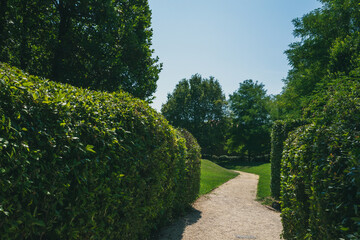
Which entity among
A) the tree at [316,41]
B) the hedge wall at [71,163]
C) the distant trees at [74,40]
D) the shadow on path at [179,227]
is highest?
the tree at [316,41]

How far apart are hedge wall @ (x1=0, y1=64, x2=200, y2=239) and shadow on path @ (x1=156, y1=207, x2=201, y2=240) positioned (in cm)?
77

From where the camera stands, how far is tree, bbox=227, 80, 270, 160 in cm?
4131

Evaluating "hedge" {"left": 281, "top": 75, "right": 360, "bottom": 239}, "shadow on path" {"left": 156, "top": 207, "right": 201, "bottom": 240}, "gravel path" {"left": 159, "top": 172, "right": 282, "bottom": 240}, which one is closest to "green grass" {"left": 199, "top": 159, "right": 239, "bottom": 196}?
"gravel path" {"left": 159, "top": 172, "right": 282, "bottom": 240}

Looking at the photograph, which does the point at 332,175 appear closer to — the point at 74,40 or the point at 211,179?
the point at 74,40

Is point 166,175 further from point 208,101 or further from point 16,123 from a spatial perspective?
point 208,101

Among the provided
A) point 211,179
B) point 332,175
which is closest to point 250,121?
point 211,179

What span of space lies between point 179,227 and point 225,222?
1.59m

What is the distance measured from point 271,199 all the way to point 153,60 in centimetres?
1000

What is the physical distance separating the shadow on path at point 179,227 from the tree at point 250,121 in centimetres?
3423

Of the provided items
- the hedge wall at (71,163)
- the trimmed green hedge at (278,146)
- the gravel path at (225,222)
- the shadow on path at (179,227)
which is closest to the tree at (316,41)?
the trimmed green hedge at (278,146)

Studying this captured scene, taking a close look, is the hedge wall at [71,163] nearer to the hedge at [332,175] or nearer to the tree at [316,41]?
the hedge at [332,175]

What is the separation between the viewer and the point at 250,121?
139 ft

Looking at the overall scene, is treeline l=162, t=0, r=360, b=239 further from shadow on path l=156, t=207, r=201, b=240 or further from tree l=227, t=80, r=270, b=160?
shadow on path l=156, t=207, r=201, b=240

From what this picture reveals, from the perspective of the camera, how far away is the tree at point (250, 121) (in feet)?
136
